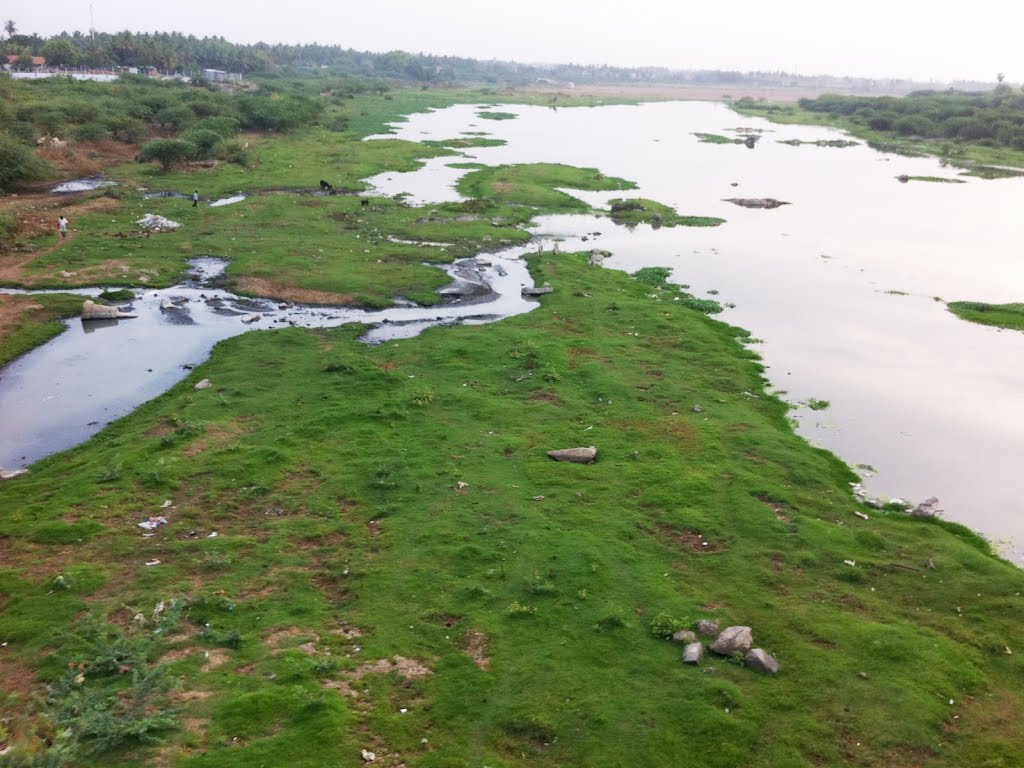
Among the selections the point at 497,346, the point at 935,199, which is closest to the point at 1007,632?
the point at 497,346

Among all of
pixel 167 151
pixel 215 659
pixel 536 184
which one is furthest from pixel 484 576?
pixel 167 151

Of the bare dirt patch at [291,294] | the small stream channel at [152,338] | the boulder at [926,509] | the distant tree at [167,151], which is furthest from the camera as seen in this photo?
the distant tree at [167,151]

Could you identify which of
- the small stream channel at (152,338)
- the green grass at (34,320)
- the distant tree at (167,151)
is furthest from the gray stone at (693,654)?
the distant tree at (167,151)

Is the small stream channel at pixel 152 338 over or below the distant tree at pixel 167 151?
below

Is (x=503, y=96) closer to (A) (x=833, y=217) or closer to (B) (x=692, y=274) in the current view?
(A) (x=833, y=217)

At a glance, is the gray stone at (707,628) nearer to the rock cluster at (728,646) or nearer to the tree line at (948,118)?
the rock cluster at (728,646)

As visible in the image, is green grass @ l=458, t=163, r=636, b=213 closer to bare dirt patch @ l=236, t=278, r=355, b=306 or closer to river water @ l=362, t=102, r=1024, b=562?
river water @ l=362, t=102, r=1024, b=562

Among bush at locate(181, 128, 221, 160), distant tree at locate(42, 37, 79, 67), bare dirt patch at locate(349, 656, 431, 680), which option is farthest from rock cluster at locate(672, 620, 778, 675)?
distant tree at locate(42, 37, 79, 67)
